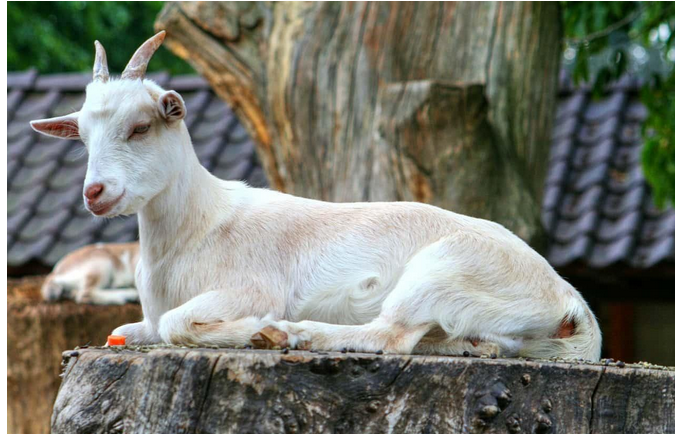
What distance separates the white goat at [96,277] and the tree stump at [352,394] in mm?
3990

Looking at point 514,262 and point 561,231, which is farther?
point 561,231

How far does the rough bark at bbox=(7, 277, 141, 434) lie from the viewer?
619 centimetres

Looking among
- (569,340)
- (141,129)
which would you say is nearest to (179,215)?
(141,129)

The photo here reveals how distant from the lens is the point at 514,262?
3.23 meters

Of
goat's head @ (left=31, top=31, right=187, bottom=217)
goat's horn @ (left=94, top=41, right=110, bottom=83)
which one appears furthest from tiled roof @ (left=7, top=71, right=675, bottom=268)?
goat's head @ (left=31, top=31, right=187, bottom=217)

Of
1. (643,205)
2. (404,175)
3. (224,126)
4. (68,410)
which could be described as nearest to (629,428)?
(68,410)

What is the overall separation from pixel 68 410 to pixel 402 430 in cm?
106

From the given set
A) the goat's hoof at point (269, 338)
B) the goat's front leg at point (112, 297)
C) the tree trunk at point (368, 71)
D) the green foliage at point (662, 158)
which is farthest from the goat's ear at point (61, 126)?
the green foliage at point (662, 158)

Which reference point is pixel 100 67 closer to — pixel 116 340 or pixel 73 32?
pixel 116 340

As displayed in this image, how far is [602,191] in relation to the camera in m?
8.61

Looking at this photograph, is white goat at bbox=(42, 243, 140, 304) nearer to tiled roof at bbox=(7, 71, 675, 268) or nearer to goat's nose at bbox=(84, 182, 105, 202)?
tiled roof at bbox=(7, 71, 675, 268)

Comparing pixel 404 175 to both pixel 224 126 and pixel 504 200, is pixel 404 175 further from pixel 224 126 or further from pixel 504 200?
pixel 224 126

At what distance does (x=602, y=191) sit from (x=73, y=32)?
12.9m

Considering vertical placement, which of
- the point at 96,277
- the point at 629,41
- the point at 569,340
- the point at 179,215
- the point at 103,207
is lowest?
the point at 96,277
